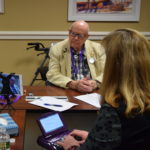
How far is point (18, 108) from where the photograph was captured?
1850 millimetres

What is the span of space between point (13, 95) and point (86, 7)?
212cm

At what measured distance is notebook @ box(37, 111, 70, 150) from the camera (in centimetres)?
151

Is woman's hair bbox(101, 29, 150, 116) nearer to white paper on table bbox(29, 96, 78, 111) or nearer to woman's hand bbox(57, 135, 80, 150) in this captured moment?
woman's hand bbox(57, 135, 80, 150)

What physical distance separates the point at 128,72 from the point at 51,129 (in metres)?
0.73

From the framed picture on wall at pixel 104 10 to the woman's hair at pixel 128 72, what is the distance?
2.74 metres

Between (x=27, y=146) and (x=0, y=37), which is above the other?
(x=0, y=37)

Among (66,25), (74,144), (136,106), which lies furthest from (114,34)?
(66,25)

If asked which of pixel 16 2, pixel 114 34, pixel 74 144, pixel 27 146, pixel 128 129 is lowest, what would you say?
pixel 27 146

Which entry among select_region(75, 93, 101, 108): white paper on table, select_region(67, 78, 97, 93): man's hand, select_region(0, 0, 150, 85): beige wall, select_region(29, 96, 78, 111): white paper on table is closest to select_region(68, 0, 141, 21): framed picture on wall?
select_region(0, 0, 150, 85): beige wall

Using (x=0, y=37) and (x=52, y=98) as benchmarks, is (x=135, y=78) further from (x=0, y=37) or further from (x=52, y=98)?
(x=0, y=37)

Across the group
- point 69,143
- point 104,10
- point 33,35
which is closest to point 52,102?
point 69,143

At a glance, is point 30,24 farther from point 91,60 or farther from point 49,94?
point 49,94

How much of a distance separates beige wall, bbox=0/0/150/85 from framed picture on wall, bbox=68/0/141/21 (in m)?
0.07

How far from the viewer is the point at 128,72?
1.04m
